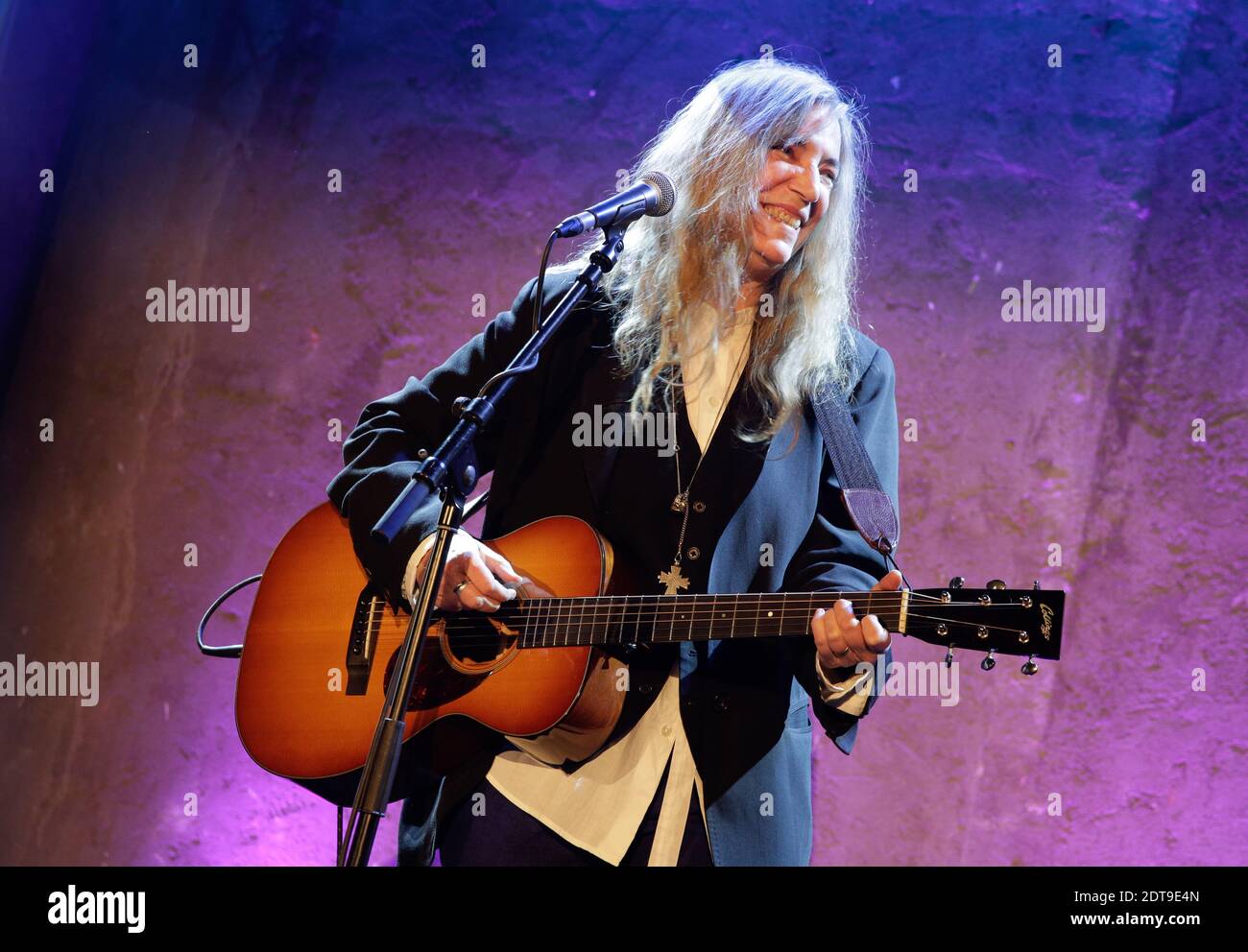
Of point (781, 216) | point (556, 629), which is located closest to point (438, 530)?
point (556, 629)

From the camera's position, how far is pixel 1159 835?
3.27m

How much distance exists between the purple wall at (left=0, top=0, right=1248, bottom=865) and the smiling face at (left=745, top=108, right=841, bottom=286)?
0.74 metres

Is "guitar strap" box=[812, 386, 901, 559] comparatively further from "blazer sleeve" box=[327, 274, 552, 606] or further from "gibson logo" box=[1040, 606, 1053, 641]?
"blazer sleeve" box=[327, 274, 552, 606]

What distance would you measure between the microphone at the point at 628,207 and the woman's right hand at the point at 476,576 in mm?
674

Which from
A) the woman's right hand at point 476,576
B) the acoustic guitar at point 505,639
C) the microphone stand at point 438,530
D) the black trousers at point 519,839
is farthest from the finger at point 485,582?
the black trousers at point 519,839

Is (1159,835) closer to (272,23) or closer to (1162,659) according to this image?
(1162,659)

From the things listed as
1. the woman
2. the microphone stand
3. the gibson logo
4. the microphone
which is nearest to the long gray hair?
the woman

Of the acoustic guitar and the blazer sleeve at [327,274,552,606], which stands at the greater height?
the blazer sleeve at [327,274,552,606]

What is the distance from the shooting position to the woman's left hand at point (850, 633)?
227 centimetres

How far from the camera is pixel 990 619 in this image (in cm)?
226

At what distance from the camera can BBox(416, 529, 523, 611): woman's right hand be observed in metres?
2.46

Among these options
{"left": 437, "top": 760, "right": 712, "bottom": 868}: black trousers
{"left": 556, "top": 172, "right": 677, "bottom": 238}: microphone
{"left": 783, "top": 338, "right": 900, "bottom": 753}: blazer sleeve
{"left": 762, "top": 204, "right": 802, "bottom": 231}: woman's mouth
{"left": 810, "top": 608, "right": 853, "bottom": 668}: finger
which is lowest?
{"left": 437, "top": 760, "right": 712, "bottom": 868}: black trousers

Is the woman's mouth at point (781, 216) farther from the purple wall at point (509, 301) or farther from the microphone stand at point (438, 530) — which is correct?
the purple wall at point (509, 301)
